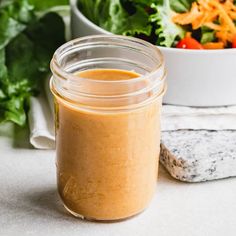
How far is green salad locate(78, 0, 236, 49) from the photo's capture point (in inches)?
71.0

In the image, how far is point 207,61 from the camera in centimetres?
172

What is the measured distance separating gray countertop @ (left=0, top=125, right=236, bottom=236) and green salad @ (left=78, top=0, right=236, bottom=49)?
0.37m

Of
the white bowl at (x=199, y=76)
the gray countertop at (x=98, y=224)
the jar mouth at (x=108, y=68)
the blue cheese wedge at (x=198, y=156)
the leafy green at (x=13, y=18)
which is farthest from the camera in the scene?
the leafy green at (x=13, y=18)

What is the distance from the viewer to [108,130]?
1.37m

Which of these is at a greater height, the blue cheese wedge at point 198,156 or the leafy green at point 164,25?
the leafy green at point 164,25

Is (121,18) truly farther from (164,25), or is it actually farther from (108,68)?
(108,68)

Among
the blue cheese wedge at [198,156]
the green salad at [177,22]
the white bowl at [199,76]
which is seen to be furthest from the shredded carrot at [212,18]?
the blue cheese wedge at [198,156]

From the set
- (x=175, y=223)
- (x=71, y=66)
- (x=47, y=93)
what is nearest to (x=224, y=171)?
(x=175, y=223)

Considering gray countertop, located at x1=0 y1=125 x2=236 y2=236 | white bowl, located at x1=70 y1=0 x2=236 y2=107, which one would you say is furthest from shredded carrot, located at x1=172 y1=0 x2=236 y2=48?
gray countertop, located at x1=0 y1=125 x2=236 y2=236

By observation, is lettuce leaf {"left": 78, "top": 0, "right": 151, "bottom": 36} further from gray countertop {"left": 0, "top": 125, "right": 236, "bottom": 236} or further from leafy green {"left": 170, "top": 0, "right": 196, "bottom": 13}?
gray countertop {"left": 0, "top": 125, "right": 236, "bottom": 236}

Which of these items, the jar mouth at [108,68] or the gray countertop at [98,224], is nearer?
the jar mouth at [108,68]

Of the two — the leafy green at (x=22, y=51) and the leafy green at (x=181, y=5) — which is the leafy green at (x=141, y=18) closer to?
the leafy green at (x=181, y=5)

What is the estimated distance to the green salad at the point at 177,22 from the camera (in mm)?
1804

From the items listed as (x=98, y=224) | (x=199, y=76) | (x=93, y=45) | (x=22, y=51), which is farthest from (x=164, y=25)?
(x=98, y=224)
